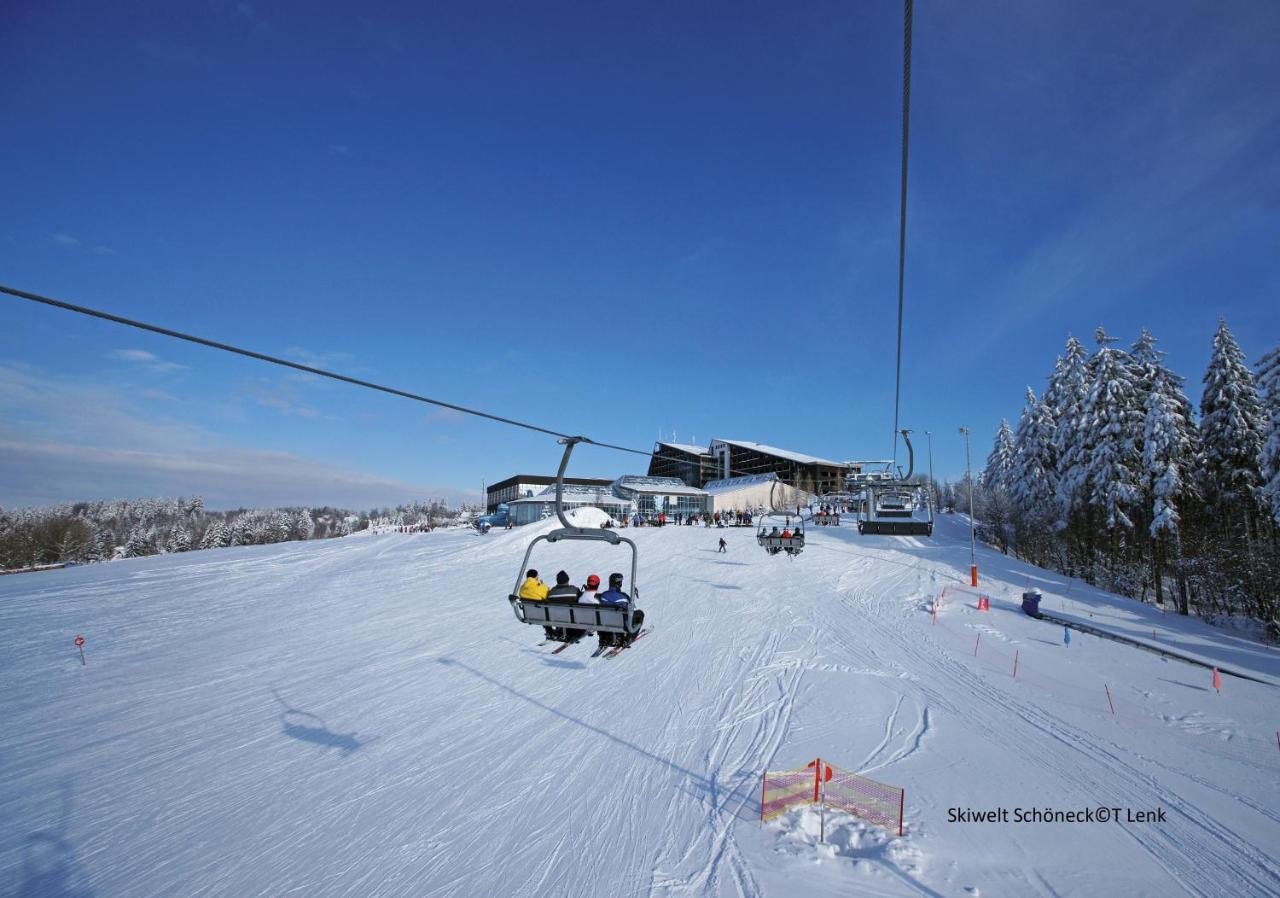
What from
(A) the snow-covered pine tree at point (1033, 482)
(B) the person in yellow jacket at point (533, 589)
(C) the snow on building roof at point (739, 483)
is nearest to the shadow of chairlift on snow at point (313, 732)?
(B) the person in yellow jacket at point (533, 589)

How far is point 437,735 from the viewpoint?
11.6 m

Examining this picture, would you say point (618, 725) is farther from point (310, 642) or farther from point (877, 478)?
point (877, 478)

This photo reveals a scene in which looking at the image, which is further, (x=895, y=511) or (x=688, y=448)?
(x=688, y=448)

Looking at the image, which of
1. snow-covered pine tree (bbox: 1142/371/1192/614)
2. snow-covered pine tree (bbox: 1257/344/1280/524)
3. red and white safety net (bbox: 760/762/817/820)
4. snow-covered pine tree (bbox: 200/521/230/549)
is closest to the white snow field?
red and white safety net (bbox: 760/762/817/820)

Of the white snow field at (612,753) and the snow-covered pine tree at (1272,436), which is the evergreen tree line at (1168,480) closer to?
the snow-covered pine tree at (1272,436)

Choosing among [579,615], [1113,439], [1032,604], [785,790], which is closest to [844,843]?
[785,790]

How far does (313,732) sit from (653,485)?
55612mm

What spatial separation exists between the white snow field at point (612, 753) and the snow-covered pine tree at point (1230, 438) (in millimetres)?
12751

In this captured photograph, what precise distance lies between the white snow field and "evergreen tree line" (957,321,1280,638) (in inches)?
323

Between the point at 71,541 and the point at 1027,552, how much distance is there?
108 m

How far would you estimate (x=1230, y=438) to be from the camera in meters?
29.2

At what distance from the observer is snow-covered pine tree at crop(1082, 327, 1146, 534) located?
1233 inches

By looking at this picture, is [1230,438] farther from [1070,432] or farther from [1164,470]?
[1070,432]

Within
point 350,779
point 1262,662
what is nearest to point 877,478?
point 1262,662
